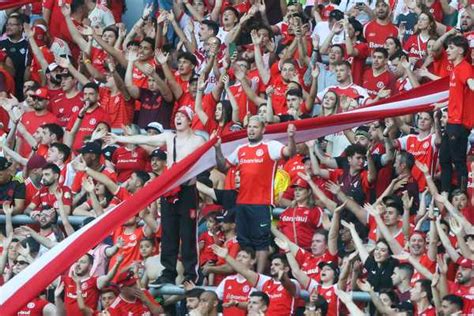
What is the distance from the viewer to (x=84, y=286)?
817 inches

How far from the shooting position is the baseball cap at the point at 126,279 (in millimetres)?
20516

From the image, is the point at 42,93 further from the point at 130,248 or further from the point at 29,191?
the point at 130,248

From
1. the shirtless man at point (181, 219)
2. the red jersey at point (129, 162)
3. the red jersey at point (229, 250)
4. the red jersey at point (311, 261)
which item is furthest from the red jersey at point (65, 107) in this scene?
the red jersey at point (311, 261)

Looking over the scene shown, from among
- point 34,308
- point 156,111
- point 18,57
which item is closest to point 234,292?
point 34,308

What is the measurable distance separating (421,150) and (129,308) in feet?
11.7

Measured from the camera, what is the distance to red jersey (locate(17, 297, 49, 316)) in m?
20.6

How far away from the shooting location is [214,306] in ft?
66.0

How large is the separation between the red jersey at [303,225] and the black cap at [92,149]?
8.04 ft

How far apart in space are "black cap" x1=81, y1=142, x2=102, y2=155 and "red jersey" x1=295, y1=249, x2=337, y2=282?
2971 mm

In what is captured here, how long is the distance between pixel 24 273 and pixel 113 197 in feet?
8.57

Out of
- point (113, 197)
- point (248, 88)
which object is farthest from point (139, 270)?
point (248, 88)

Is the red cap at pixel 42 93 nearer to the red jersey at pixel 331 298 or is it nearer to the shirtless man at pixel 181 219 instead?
the shirtless man at pixel 181 219

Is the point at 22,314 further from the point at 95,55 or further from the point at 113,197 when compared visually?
the point at 95,55

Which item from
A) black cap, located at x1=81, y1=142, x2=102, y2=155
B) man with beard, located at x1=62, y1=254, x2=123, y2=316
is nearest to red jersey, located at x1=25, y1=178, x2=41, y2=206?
black cap, located at x1=81, y1=142, x2=102, y2=155
